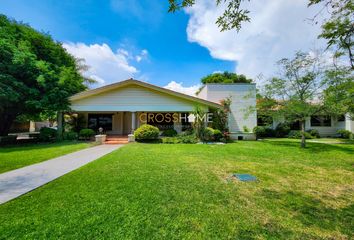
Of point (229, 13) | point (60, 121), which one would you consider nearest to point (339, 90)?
point (229, 13)

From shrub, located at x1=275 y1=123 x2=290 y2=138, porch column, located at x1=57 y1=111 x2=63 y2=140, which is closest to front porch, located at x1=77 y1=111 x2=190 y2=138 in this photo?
porch column, located at x1=57 y1=111 x2=63 y2=140

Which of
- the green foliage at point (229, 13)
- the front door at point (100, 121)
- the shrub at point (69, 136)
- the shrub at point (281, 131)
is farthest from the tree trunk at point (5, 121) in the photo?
the shrub at point (281, 131)

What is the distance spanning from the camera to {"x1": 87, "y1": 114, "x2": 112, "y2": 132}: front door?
18047mm

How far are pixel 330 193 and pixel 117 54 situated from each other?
18284mm

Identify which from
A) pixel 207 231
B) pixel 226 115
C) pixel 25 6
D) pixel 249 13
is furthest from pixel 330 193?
pixel 25 6

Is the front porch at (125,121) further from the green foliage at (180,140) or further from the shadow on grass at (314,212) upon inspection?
Result: the shadow on grass at (314,212)

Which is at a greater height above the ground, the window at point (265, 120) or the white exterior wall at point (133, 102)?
the white exterior wall at point (133, 102)

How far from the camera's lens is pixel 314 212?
11.2 ft

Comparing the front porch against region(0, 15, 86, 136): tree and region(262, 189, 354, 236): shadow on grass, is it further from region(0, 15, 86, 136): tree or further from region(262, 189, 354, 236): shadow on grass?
region(262, 189, 354, 236): shadow on grass

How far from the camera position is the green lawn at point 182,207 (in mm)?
2729

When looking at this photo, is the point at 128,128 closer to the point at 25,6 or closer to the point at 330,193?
the point at 25,6

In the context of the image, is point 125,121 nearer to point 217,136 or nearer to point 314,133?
point 217,136

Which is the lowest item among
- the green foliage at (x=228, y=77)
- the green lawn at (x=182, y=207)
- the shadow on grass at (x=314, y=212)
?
the shadow on grass at (x=314, y=212)

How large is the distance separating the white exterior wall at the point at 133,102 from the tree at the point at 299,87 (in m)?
5.93
